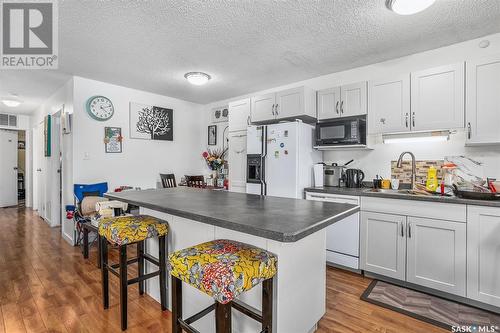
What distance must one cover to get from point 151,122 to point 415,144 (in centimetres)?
404

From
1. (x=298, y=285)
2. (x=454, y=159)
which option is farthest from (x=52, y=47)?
(x=454, y=159)

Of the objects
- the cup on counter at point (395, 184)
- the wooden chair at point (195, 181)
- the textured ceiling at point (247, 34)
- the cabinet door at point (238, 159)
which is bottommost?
the wooden chair at point (195, 181)

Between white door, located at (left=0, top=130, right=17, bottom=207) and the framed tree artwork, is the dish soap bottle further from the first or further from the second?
white door, located at (left=0, top=130, right=17, bottom=207)

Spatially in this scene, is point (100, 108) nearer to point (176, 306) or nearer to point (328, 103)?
point (328, 103)

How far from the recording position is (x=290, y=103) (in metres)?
3.39

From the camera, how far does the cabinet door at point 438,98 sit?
238 centimetres

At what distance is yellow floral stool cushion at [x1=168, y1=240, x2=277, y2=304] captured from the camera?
107 cm

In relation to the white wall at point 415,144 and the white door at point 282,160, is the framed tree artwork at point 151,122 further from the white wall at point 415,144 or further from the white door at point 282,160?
the white wall at point 415,144

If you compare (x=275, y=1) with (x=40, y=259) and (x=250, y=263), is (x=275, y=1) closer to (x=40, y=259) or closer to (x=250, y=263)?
(x=250, y=263)

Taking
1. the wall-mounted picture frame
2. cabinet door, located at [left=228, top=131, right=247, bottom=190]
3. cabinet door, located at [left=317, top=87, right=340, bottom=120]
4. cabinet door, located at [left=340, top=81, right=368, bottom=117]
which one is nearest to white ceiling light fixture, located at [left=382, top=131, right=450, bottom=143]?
cabinet door, located at [left=340, top=81, right=368, bottom=117]

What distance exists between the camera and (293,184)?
3096 mm

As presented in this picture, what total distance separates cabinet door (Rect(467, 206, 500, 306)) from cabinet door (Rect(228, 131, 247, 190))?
259 cm

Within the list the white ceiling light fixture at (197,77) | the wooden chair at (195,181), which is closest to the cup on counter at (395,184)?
the white ceiling light fixture at (197,77)

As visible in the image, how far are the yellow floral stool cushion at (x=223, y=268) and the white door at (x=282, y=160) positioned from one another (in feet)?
5.99
